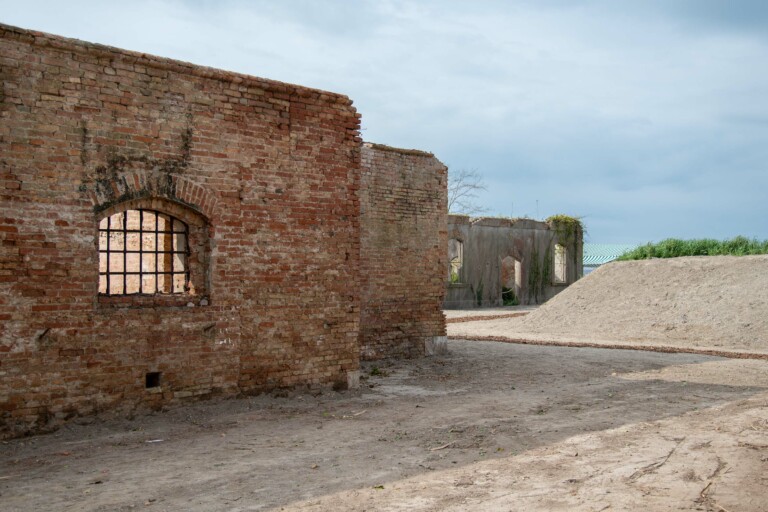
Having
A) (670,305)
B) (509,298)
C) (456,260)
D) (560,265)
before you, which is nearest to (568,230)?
(560,265)

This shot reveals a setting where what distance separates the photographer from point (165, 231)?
8203mm

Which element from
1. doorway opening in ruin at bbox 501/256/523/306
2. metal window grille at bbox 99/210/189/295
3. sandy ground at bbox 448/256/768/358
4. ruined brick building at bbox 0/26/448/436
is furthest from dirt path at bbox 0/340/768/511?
doorway opening in ruin at bbox 501/256/523/306

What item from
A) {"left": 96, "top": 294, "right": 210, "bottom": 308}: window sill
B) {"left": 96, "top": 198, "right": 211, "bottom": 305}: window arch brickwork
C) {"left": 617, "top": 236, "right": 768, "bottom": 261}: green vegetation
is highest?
{"left": 617, "top": 236, "right": 768, "bottom": 261}: green vegetation

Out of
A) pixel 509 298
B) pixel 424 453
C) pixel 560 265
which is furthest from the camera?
pixel 560 265

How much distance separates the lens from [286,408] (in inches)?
334

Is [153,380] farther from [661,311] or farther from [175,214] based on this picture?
[661,311]

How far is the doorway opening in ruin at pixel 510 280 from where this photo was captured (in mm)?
30062

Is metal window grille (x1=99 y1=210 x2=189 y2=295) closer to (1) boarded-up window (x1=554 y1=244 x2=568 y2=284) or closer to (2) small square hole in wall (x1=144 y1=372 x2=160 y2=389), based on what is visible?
(2) small square hole in wall (x1=144 y1=372 x2=160 y2=389)

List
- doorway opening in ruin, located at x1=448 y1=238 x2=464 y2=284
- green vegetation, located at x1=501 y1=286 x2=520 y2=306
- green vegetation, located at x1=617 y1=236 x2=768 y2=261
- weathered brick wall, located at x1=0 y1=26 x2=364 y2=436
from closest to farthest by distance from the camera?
weathered brick wall, located at x1=0 y1=26 x2=364 y2=436
green vegetation, located at x1=617 y1=236 x2=768 y2=261
doorway opening in ruin, located at x1=448 y1=238 x2=464 y2=284
green vegetation, located at x1=501 y1=286 x2=520 y2=306

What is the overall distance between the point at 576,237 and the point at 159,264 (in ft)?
86.1

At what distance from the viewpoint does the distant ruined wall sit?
28.0m

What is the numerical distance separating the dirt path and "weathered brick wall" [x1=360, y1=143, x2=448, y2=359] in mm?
2319

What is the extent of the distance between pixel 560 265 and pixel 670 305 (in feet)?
46.4

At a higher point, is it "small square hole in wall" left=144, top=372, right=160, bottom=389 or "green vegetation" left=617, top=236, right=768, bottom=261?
"green vegetation" left=617, top=236, right=768, bottom=261
